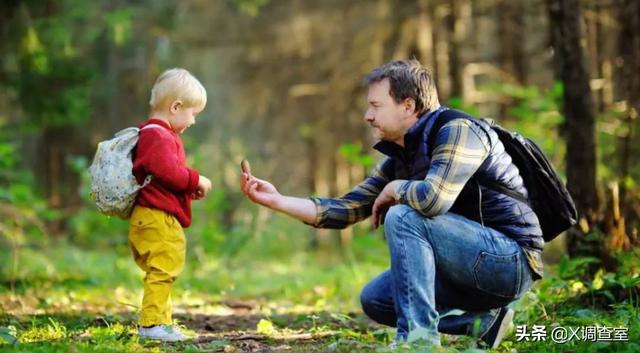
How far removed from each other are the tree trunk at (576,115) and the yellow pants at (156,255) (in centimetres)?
285

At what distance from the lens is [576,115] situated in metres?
5.55

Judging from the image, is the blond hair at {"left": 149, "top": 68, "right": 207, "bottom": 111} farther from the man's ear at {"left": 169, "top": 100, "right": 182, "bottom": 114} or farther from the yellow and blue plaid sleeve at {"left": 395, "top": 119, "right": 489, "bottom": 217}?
the yellow and blue plaid sleeve at {"left": 395, "top": 119, "right": 489, "bottom": 217}

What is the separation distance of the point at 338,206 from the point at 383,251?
4923 mm

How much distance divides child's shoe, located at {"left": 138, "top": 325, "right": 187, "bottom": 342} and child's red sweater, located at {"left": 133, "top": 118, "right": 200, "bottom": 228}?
0.61 meters

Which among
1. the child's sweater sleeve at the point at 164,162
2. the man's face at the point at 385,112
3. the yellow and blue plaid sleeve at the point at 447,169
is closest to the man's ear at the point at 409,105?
the man's face at the point at 385,112

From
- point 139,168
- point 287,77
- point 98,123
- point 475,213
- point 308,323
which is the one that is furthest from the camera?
point 98,123

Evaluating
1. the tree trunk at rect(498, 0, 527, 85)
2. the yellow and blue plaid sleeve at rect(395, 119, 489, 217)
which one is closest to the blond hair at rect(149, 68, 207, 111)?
the yellow and blue plaid sleeve at rect(395, 119, 489, 217)

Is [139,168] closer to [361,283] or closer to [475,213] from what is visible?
[475,213]

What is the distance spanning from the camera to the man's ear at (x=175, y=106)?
14.0 ft

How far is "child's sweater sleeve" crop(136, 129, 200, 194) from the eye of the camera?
4.07 m

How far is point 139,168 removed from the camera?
4129mm

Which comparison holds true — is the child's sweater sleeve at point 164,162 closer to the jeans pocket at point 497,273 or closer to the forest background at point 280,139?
the forest background at point 280,139

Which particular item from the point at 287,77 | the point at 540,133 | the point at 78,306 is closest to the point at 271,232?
the point at 287,77

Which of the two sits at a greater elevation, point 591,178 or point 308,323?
point 591,178
